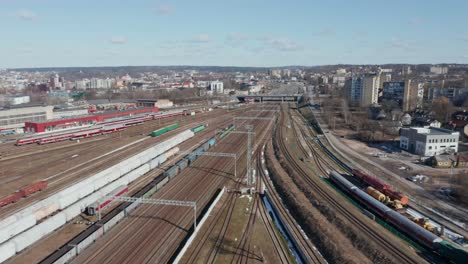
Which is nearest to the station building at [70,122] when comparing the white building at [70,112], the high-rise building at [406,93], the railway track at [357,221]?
the white building at [70,112]

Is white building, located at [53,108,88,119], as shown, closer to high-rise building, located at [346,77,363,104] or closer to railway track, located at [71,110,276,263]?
railway track, located at [71,110,276,263]

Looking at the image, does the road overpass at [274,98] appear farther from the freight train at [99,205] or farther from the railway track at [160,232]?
the freight train at [99,205]

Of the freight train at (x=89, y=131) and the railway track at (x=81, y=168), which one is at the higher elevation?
the freight train at (x=89, y=131)

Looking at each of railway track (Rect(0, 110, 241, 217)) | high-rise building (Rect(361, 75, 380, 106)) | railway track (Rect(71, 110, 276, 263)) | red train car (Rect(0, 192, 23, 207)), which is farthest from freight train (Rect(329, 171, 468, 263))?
high-rise building (Rect(361, 75, 380, 106))

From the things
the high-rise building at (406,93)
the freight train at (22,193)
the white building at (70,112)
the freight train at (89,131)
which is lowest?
the freight train at (22,193)

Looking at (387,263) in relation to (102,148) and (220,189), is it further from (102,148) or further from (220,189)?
(102,148)
